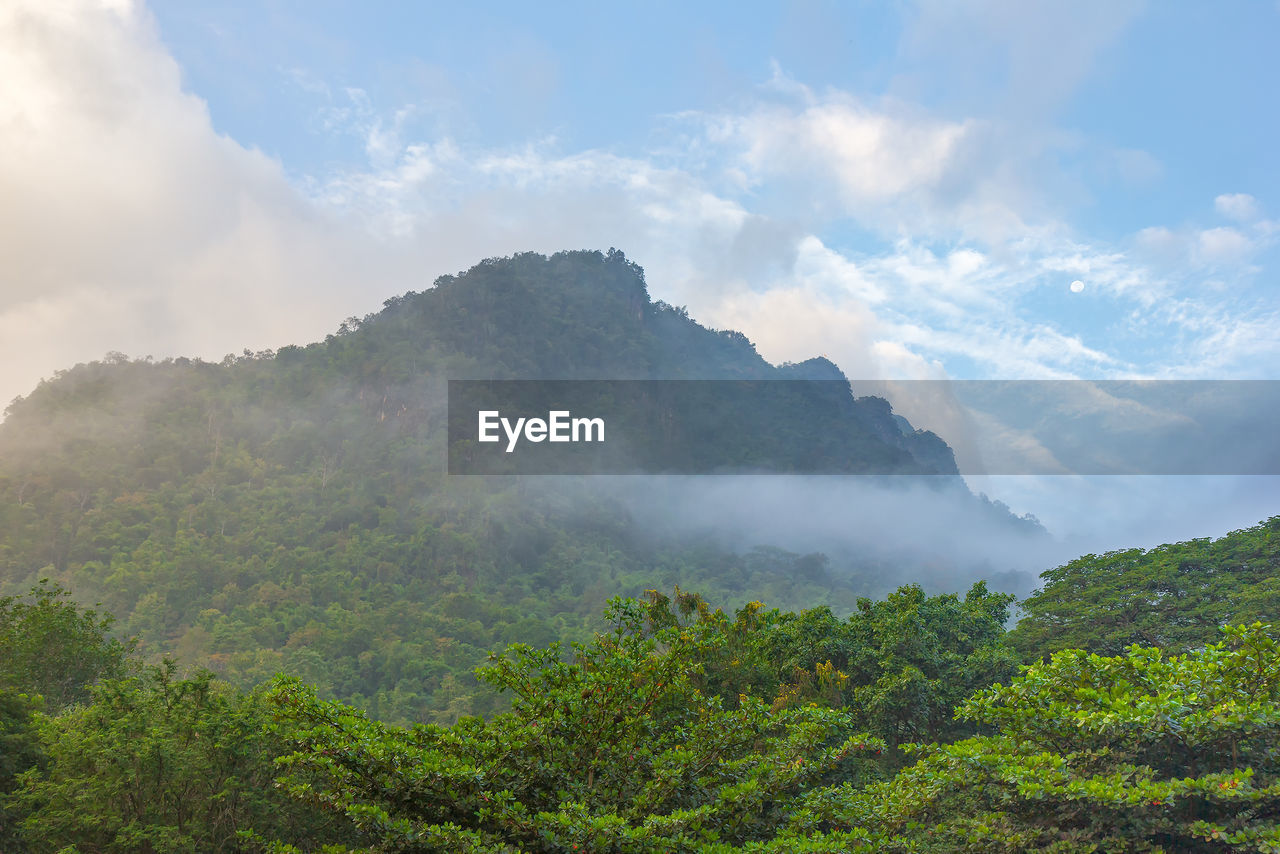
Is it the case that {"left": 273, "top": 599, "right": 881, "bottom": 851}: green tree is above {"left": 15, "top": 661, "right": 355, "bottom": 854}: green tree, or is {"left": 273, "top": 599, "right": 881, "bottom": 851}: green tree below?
above

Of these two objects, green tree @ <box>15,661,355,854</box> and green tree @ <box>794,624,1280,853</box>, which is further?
green tree @ <box>15,661,355,854</box>

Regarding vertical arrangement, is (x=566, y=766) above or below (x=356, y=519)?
above

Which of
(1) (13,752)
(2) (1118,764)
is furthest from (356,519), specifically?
(2) (1118,764)

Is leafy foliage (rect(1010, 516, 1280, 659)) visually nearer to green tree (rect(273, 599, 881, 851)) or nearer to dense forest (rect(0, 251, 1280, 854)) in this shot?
dense forest (rect(0, 251, 1280, 854))

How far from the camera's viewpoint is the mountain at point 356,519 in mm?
57156

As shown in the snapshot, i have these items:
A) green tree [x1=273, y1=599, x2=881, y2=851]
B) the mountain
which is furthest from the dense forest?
the mountain

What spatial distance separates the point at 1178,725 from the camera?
7.57 m

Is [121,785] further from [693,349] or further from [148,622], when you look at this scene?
[693,349]

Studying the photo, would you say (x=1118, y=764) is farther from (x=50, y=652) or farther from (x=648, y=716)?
(x=50, y=652)

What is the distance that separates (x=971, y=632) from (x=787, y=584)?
64.8m

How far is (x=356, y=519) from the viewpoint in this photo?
80.6 meters

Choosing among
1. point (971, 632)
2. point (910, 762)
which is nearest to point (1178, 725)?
point (910, 762)

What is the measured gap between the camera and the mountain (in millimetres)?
57156

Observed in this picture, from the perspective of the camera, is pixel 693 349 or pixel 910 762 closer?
pixel 910 762
